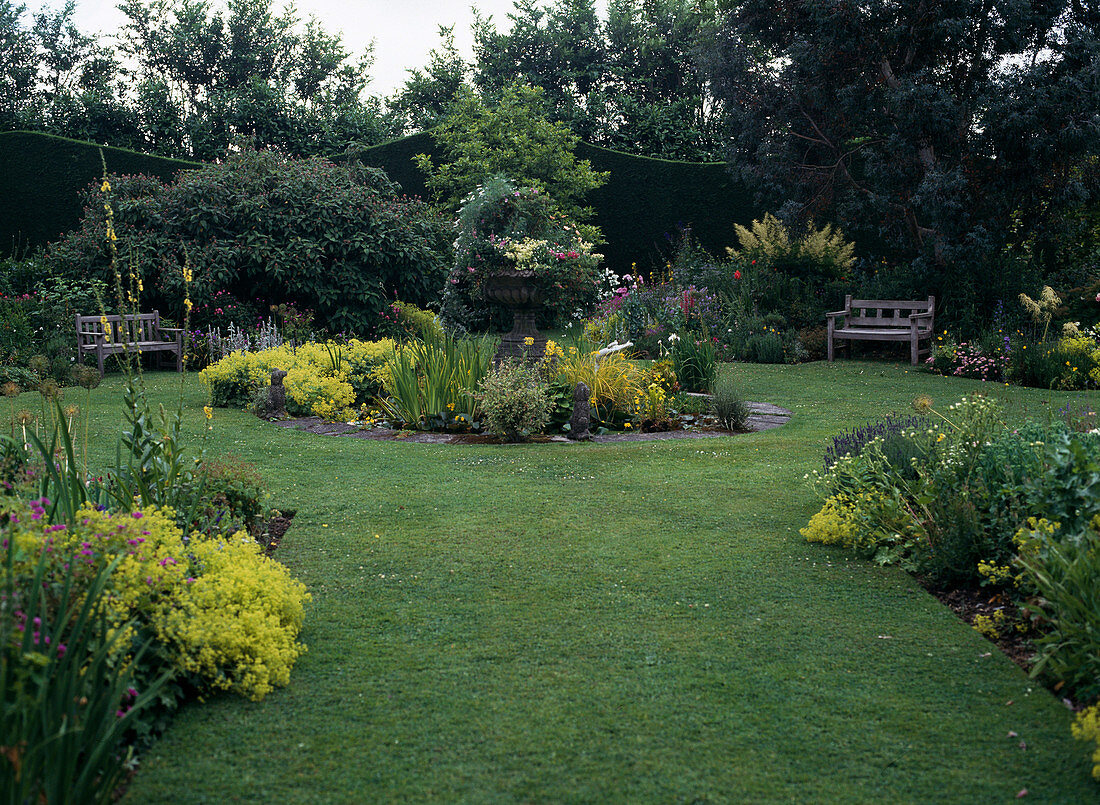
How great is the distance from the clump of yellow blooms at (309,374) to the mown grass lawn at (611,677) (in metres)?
2.93

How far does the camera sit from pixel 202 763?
7.37 feet

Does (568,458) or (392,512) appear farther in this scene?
(568,458)

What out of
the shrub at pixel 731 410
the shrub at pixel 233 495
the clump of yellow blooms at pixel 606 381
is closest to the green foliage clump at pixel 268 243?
the clump of yellow blooms at pixel 606 381

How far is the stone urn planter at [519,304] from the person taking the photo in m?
7.97

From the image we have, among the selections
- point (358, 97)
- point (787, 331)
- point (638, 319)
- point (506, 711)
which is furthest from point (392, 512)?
point (358, 97)

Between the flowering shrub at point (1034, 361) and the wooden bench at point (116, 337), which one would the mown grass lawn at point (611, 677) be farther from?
the wooden bench at point (116, 337)

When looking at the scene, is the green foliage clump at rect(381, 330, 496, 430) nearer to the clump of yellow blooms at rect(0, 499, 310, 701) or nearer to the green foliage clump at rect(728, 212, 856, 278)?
the clump of yellow blooms at rect(0, 499, 310, 701)

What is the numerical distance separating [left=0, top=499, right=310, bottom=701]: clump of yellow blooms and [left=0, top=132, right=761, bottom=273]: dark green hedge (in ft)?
43.4

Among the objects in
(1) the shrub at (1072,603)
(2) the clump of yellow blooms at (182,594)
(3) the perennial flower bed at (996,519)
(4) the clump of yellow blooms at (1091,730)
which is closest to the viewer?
(4) the clump of yellow blooms at (1091,730)

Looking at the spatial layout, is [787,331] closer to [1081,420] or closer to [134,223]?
[1081,420]

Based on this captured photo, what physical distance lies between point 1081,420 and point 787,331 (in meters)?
8.42

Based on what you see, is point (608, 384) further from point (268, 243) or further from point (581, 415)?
point (268, 243)

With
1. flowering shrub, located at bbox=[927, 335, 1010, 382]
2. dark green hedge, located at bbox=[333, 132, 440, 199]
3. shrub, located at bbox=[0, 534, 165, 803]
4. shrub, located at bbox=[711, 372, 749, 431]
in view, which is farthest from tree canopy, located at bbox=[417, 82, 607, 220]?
shrub, located at bbox=[0, 534, 165, 803]

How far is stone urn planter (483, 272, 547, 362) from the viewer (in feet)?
26.1
